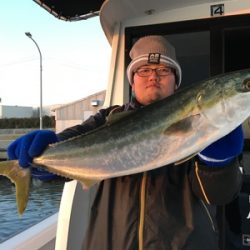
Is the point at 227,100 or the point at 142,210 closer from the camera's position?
the point at 227,100

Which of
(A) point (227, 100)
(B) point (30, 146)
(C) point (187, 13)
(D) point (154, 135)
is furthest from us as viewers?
(C) point (187, 13)

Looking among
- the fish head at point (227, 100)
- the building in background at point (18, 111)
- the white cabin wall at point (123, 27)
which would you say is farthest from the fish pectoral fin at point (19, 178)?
the building in background at point (18, 111)

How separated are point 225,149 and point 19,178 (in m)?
0.99

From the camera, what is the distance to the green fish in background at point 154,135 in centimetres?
185

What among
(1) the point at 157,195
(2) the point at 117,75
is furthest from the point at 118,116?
(2) the point at 117,75

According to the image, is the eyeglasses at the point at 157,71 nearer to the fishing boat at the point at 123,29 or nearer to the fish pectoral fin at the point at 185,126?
the fish pectoral fin at the point at 185,126

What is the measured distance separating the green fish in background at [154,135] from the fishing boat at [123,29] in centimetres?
120

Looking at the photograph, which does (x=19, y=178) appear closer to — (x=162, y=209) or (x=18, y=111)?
(x=162, y=209)

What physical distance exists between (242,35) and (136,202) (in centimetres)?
311

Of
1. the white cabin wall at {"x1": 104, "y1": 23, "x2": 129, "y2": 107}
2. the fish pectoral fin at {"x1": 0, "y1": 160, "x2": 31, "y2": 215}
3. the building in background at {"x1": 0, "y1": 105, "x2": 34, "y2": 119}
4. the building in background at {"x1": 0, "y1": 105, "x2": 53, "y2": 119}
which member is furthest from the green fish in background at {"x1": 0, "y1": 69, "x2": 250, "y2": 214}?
the building in background at {"x1": 0, "y1": 105, "x2": 34, "y2": 119}

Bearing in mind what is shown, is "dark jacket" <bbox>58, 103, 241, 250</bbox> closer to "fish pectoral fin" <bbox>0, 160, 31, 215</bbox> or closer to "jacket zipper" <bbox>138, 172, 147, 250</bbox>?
"jacket zipper" <bbox>138, 172, 147, 250</bbox>

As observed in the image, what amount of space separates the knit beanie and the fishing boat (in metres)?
1.12

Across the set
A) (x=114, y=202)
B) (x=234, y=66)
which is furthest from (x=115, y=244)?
(x=234, y=66)

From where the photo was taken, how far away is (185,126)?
188cm
